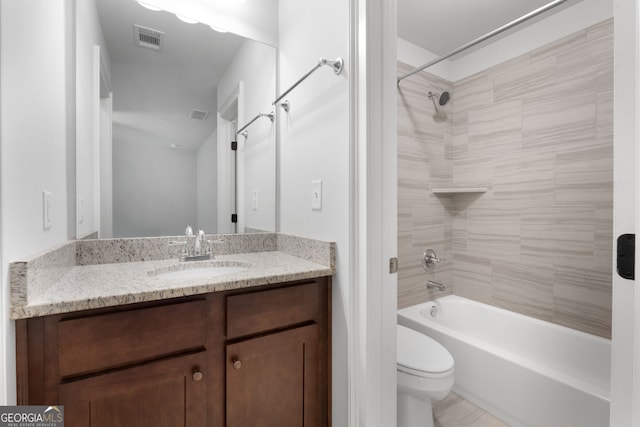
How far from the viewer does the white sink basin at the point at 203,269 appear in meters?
1.28

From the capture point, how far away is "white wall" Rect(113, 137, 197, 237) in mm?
1364

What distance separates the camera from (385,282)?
1.10m

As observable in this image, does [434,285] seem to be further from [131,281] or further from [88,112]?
[88,112]

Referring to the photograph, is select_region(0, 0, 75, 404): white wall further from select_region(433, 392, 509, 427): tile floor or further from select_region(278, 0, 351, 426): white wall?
select_region(433, 392, 509, 427): tile floor

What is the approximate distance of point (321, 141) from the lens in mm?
1284

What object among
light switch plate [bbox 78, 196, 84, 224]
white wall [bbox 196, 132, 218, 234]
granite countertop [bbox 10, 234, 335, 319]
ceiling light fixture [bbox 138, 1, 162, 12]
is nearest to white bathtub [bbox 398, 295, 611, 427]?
granite countertop [bbox 10, 234, 335, 319]

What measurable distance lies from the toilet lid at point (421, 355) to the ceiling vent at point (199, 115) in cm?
162

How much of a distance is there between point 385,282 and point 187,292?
689 millimetres

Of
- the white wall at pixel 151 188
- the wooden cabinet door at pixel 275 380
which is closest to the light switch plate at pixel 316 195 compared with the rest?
the wooden cabinet door at pixel 275 380

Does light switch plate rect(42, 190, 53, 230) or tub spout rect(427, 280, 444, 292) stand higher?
light switch plate rect(42, 190, 53, 230)

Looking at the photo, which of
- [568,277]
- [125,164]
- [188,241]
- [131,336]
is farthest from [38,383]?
[568,277]

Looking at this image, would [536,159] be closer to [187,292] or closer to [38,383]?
[187,292]

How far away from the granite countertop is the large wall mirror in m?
0.25

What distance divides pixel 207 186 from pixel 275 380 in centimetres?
102
